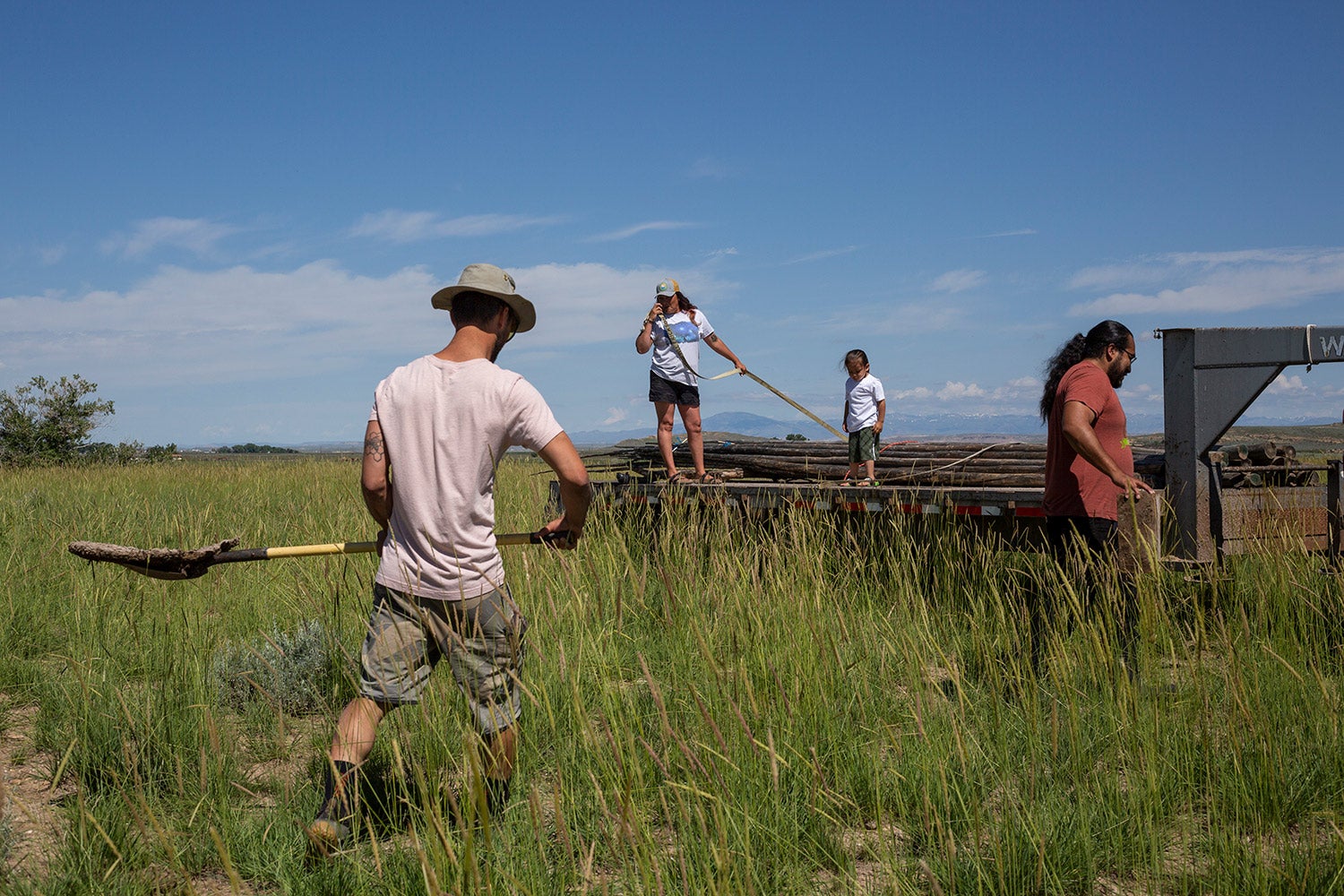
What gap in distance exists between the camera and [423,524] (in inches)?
116

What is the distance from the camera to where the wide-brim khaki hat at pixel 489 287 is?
3.08 m

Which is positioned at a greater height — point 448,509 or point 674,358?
point 674,358

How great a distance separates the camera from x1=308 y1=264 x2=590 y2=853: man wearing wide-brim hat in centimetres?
293

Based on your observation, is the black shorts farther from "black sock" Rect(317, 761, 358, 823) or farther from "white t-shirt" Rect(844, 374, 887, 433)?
"black sock" Rect(317, 761, 358, 823)

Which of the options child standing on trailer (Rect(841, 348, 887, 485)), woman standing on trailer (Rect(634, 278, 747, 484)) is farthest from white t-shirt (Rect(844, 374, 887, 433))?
woman standing on trailer (Rect(634, 278, 747, 484))

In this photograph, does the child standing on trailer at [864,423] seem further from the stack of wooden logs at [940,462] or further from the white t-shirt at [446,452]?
the white t-shirt at [446,452]

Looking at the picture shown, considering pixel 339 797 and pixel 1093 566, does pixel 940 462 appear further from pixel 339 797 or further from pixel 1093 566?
pixel 339 797

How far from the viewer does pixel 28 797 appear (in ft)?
11.6

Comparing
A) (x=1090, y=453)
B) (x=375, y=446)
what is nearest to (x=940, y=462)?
(x=1090, y=453)

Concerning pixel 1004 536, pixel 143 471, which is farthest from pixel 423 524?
pixel 143 471

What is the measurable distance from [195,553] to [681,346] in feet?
17.8

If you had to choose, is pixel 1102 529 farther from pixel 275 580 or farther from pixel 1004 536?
pixel 275 580

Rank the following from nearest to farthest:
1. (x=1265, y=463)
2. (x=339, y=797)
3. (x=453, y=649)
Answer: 1. (x=339, y=797)
2. (x=453, y=649)
3. (x=1265, y=463)

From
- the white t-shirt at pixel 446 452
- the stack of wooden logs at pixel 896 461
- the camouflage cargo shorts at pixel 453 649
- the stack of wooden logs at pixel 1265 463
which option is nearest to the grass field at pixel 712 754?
the camouflage cargo shorts at pixel 453 649
